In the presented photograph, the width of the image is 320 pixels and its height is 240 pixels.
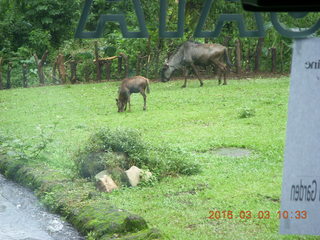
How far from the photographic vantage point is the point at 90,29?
10.4 feet

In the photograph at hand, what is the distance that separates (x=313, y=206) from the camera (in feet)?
6.94

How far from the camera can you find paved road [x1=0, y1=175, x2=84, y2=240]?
327cm

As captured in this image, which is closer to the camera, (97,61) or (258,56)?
(97,61)

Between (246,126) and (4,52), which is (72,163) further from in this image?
(246,126)

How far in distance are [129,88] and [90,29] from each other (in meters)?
1.13

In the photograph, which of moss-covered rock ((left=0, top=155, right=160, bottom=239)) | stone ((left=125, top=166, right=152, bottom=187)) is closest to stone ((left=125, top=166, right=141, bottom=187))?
stone ((left=125, top=166, right=152, bottom=187))

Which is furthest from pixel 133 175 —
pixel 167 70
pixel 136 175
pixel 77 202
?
pixel 167 70

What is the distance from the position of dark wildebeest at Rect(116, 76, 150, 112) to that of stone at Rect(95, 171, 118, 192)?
0.64 m

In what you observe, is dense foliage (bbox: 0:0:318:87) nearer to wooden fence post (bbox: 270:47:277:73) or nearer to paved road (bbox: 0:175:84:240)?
wooden fence post (bbox: 270:47:277:73)

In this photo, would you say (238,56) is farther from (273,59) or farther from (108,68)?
(108,68)

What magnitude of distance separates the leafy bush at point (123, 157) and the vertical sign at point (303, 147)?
1.62 meters

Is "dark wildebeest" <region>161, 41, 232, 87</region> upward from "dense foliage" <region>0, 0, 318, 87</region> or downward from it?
downward
